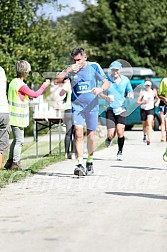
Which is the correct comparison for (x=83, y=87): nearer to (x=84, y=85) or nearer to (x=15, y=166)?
(x=84, y=85)

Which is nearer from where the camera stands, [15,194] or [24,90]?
[15,194]

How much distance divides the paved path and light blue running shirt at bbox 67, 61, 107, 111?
113 centimetres

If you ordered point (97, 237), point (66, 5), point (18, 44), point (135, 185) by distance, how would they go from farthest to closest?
1. point (66, 5)
2. point (18, 44)
3. point (135, 185)
4. point (97, 237)

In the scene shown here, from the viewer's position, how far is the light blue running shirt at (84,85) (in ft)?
38.9

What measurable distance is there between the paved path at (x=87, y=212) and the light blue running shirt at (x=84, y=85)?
1131mm

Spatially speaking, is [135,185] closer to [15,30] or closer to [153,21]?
[15,30]

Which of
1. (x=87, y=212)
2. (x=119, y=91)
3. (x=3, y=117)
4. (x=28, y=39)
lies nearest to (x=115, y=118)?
(x=119, y=91)

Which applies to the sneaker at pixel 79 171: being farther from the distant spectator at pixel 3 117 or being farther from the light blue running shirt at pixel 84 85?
the distant spectator at pixel 3 117

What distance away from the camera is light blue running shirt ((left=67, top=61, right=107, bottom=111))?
11844 millimetres

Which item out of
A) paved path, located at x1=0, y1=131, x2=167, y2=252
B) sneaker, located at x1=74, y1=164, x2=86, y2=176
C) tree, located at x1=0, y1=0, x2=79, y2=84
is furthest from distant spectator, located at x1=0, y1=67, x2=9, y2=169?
tree, located at x1=0, y1=0, x2=79, y2=84

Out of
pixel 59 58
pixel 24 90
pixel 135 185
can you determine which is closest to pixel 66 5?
pixel 59 58

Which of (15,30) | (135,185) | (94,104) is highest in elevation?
(15,30)

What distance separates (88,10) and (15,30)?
23.3 meters

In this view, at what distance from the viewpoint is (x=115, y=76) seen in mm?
15383
